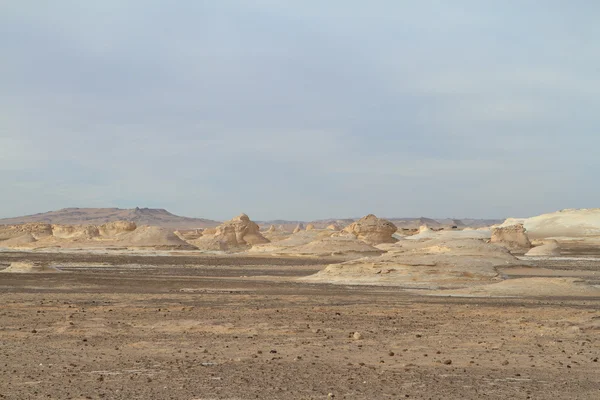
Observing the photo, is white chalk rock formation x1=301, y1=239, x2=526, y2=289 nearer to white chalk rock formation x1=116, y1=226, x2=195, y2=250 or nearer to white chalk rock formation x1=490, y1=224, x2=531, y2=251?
white chalk rock formation x1=490, y1=224, x2=531, y2=251

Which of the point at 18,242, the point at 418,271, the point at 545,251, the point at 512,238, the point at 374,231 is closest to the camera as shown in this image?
the point at 418,271

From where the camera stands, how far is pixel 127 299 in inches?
755

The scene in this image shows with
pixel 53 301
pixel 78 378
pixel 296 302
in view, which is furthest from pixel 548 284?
pixel 78 378

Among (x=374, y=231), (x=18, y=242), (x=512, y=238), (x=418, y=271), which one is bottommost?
(x=418, y=271)

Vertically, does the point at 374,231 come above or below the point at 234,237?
→ above

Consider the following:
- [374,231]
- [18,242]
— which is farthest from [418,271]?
[18,242]

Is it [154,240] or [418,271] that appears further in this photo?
[154,240]

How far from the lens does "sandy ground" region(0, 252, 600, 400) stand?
8.57 meters

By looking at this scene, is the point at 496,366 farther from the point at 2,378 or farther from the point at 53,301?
the point at 53,301

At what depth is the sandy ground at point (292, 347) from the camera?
8570 mm

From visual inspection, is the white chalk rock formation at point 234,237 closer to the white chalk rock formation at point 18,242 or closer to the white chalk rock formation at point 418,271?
the white chalk rock formation at point 18,242

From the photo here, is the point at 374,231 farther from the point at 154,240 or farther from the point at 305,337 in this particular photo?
the point at 305,337

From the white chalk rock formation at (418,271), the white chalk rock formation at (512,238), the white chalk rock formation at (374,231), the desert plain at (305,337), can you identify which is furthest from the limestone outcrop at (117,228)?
the white chalk rock formation at (418,271)

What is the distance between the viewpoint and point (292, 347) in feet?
37.8
